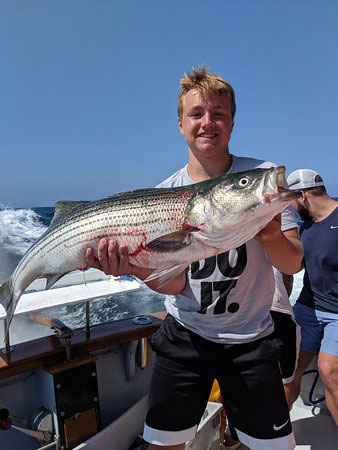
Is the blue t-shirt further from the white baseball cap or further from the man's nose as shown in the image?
the man's nose

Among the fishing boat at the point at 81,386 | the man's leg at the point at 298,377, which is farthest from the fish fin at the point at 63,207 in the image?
the man's leg at the point at 298,377

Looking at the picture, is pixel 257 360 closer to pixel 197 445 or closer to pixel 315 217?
pixel 197 445

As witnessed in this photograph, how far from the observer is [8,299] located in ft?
9.09

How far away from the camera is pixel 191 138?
8.18 feet

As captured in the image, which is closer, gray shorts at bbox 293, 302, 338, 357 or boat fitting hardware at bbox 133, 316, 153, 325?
gray shorts at bbox 293, 302, 338, 357

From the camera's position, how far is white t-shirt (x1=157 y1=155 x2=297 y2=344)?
2279 millimetres

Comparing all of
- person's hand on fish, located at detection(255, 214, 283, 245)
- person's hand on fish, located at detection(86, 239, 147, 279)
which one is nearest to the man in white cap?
person's hand on fish, located at detection(255, 214, 283, 245)

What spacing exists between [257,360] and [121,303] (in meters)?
6.58

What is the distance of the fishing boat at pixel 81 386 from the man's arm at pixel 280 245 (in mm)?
1768

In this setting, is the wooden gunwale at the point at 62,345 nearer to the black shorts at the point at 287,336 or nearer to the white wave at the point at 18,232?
the black shorts at the point at 287,336

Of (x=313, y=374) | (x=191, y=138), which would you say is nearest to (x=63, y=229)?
(x=191, y=138)

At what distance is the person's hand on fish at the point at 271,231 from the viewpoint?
2.02 metres

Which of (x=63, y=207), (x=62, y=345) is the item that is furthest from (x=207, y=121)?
(x=62, y=345)

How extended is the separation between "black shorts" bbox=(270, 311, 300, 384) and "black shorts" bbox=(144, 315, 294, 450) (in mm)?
355
